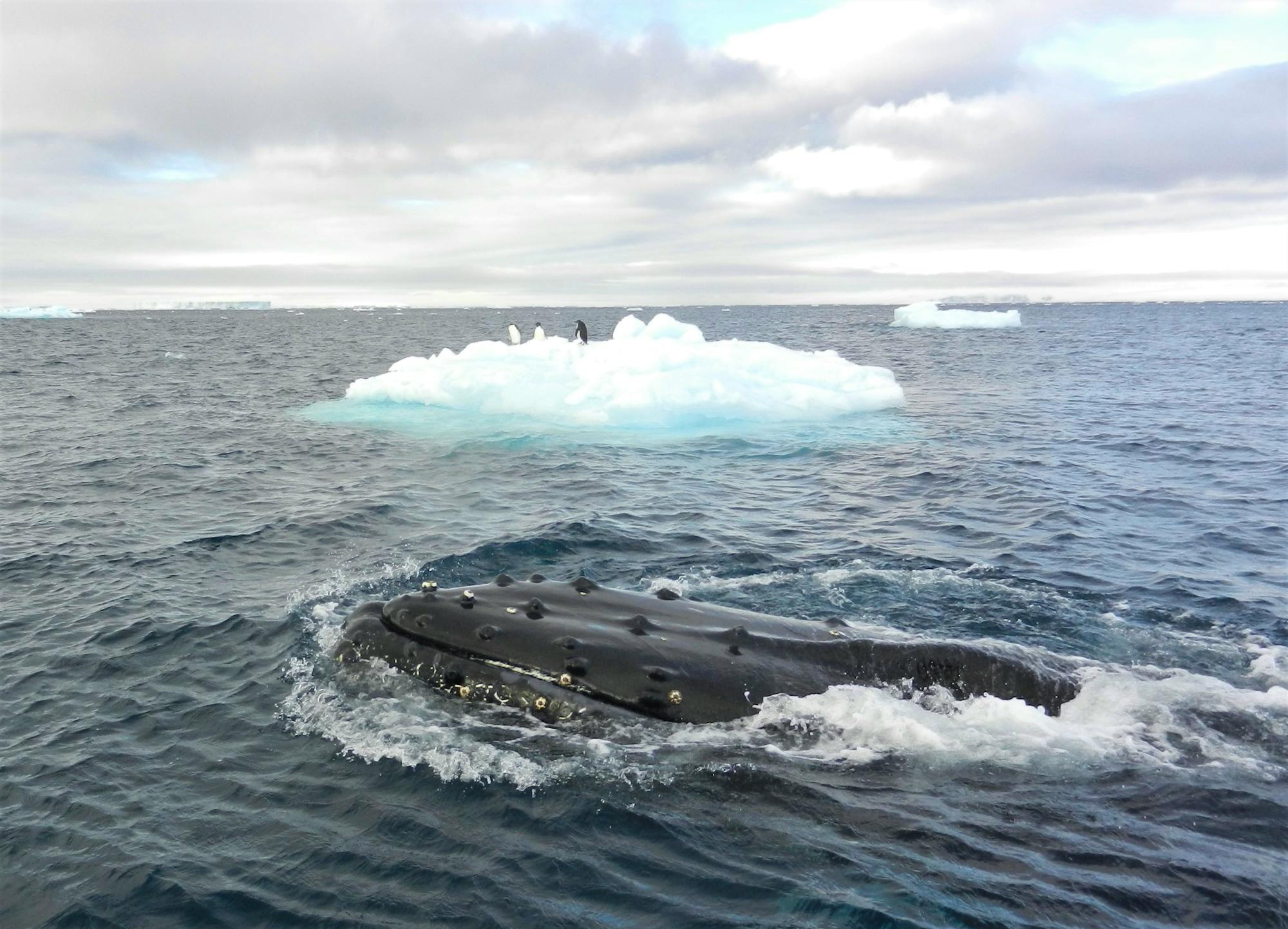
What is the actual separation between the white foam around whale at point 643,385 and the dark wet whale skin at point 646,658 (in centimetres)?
1948

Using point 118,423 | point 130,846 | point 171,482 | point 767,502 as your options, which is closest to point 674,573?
point 767,502

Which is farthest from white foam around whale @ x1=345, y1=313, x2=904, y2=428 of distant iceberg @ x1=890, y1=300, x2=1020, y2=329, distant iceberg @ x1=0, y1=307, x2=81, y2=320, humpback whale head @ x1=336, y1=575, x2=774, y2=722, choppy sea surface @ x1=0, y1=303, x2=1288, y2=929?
distant iceberg @ x1=0, y1=307, x2=81, y2=320

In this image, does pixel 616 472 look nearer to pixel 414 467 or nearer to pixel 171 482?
pixel 414 467

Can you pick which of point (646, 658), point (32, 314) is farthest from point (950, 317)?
point (32, 314)

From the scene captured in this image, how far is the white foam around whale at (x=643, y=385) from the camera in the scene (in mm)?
28828

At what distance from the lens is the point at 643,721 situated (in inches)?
320

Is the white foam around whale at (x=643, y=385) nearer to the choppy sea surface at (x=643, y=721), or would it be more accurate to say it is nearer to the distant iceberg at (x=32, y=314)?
the choppy sea surface at (x=643, y=721)

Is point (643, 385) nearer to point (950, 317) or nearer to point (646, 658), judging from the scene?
point (646, 658)

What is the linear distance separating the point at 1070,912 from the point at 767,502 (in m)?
12.9

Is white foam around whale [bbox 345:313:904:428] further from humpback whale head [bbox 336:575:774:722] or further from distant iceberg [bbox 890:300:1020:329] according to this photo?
distant iceberg [bbox 890:300:1020:329]

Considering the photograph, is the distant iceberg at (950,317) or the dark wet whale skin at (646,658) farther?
the distant iceberg at (950,317)

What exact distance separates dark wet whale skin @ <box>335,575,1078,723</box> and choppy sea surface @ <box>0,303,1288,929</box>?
245mm

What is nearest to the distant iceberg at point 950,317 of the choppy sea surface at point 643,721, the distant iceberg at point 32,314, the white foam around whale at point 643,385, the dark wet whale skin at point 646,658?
the white foam around whale at point 643,385

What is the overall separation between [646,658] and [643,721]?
0.55m
